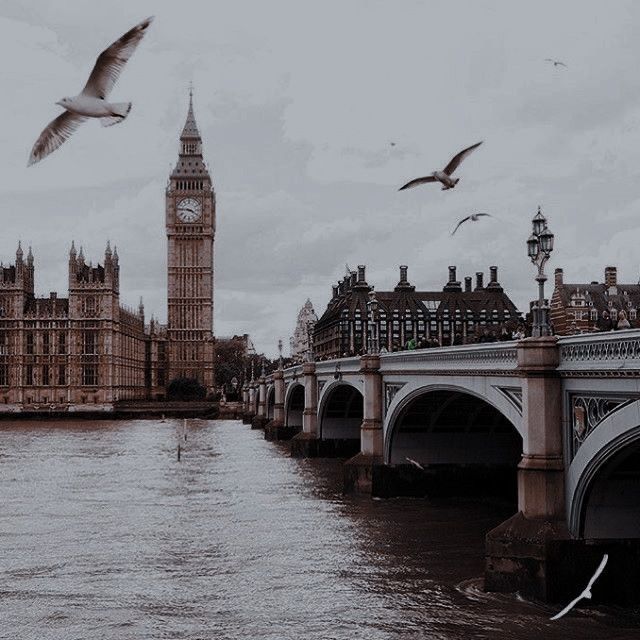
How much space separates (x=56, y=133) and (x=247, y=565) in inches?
621

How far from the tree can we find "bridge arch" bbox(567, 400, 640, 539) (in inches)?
4590

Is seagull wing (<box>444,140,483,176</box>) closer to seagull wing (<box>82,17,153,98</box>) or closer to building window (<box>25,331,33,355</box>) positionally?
seagull wing (<box>82,17,153,98</box>)

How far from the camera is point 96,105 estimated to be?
301 inches

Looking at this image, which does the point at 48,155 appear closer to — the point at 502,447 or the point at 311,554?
the point at 311,554

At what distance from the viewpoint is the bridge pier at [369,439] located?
32531mm

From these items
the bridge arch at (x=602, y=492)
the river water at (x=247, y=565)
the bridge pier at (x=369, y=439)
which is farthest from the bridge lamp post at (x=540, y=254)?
the bridge pier at (x=369, y=439)

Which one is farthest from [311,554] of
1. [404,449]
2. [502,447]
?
[502,447]

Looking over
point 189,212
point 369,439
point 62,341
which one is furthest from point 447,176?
point 189,212

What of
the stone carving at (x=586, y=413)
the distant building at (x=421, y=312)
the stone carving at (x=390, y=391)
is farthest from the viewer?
the distant building at (x=421, y=312)

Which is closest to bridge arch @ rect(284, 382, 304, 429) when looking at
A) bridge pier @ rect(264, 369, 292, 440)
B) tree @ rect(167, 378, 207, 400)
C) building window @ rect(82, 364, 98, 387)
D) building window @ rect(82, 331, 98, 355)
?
bridge pier @ rect(264, 369, 292, 440)

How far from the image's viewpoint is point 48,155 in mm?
7539

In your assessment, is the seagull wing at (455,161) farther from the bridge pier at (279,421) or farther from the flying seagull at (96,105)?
the bridge pier at (279,421)

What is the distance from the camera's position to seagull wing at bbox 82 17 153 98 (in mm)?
7059

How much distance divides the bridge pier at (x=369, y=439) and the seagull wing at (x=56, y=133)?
25342mm
